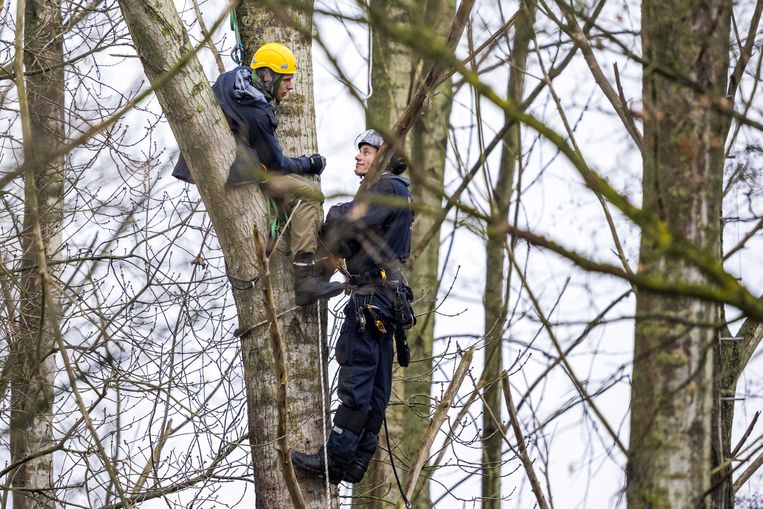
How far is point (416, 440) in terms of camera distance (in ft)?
30.3

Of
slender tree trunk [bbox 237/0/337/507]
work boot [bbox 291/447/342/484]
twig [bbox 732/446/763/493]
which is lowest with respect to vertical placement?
work boot [bbox 291/447/342/484]

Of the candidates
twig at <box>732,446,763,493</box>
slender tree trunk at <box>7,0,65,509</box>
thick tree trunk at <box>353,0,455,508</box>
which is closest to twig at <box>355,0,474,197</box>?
twig at <box>732,446,763,493</box>

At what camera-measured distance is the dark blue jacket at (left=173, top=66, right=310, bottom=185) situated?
5.36 metres

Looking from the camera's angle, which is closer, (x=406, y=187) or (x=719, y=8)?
(x=719, y=8)

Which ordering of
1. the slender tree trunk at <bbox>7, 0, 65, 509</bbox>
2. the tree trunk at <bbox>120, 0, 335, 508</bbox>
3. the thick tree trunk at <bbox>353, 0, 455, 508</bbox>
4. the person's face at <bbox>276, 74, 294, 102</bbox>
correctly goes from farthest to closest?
the thick tree trunk at <bbox>353, 0, 455, 508</bbox> → the slender tree trunk at <bbox>7, 0, 65, 509</bbox> → the person's face at <bbox>276, 74, 294, 102</bbox> → the tree trunk at <bbox>120, 0, 335, 508</bbox>

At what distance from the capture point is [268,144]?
17.7 feet

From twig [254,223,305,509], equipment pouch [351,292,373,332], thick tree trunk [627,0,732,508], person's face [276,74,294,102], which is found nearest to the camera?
thick tree trunk [627,0,732,508]

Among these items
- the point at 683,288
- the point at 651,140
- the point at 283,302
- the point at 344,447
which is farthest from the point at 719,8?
the point at 344,447

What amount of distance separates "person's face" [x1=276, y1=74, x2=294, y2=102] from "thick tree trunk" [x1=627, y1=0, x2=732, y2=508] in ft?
8.83

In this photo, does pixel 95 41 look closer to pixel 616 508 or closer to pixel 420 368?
pixel 420 368

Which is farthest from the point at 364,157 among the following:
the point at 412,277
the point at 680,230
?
the point at 412,277

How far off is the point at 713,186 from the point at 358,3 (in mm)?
1192

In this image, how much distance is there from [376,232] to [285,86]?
1.01m

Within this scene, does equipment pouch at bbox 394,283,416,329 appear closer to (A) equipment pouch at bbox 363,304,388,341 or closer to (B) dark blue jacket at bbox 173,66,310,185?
(A) equipment pouch at bbox 363,304,388,341
